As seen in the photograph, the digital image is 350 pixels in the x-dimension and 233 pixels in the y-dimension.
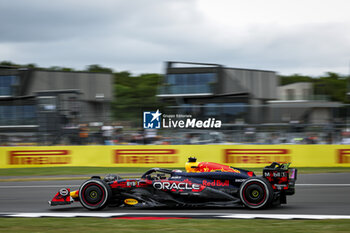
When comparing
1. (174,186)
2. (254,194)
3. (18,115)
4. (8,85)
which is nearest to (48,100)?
(18,115)

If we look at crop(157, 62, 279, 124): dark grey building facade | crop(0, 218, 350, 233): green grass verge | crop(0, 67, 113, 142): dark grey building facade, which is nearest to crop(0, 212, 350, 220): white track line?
crop(0, 218, 350, 233): green grass verge

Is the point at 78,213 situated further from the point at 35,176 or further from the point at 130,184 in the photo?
the point at 35,176

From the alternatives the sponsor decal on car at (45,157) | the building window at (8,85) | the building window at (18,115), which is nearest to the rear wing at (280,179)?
the sponsor decal on car at (45,157)

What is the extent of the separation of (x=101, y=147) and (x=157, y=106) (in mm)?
2574

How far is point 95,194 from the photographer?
7.71m

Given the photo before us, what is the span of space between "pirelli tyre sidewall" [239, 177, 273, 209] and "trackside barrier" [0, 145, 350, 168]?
316 inches

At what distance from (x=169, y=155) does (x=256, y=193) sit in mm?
8728

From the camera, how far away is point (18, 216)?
7516mm

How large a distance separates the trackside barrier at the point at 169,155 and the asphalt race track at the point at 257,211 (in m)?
1.96

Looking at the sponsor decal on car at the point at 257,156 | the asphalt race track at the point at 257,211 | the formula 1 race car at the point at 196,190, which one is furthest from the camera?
the sponsor decal on car at the point at 257,156

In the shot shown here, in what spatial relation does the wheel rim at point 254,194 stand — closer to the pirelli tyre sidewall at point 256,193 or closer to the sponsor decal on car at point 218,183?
the pirelli tyre sidewall at point 256,193

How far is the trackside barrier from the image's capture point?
49.6 ft

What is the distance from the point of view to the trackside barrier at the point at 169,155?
15117 millimetres

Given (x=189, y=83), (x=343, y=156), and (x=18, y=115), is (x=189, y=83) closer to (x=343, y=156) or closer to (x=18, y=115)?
(x=18, y=115)
